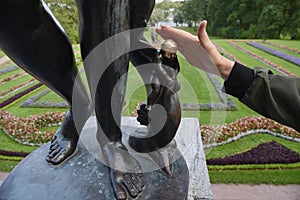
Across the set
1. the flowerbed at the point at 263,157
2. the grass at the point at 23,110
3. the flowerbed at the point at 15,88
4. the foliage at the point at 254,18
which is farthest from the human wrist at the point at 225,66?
the foliage at the point at 254,18

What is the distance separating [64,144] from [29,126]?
266cm

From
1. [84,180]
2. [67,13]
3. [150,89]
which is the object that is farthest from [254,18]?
[84,180]

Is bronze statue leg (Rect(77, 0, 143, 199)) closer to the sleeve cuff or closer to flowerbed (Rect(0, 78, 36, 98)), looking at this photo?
the sleeve cuff

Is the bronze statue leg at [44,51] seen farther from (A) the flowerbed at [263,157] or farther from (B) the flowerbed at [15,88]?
(B) the flowerbed at [15,88]

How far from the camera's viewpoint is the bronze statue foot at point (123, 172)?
4.19 ft

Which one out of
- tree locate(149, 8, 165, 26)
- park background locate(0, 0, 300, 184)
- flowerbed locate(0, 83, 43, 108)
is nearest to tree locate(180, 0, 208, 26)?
park background locate(0, 0, 300, 184)

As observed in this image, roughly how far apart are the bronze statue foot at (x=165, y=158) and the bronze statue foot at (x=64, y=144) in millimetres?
418

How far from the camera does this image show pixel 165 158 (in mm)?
1480

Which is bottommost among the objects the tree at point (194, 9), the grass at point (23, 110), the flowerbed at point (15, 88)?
the tree at point (194, 9)

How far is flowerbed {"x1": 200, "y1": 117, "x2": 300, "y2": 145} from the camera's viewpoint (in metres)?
3.59

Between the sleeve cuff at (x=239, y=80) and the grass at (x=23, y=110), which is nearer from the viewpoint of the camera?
the sleeve cuff at (x=239, y=80)

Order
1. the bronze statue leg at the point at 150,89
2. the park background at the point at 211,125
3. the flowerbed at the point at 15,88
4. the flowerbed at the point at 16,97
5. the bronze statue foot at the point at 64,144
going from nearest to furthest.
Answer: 1. the bronze statue leg at the point at 150,89
2. the bronze statue foot at the point at 64,144
3. the park background at the point at 211,125
4. the flowerbed at the point at 16,97
5. the flowerbed at the point at 15,88

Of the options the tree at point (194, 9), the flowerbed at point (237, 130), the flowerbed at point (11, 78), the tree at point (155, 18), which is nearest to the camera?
the tree at point (155, 18)

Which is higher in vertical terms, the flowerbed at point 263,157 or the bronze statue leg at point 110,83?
the bronze statue leg at point 110,83
